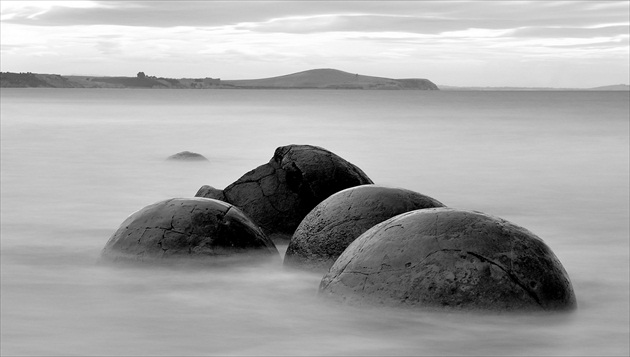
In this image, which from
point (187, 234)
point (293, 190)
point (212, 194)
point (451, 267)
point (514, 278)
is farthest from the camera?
point (212, 194)

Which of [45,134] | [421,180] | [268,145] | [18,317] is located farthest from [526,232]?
[45,134]

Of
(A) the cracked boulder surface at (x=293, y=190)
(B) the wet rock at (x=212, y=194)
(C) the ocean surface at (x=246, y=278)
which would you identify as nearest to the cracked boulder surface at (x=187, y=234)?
(C) the ocean surface at (x=246, y=278)

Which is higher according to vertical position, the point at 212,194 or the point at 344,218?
the point at 344,218

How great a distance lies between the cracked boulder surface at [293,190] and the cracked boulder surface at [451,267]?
3.43m

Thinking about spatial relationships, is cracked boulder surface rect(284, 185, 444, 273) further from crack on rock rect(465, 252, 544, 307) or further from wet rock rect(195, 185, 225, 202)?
wet rock rect(195, 185, 225, 202)

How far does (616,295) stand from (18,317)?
5706 mm

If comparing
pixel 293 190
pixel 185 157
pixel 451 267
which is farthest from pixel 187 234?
pixel 185 157

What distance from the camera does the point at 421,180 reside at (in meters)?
23.5

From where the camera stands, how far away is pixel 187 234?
9.24 m

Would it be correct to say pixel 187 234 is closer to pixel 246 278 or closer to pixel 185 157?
pixel 246 278

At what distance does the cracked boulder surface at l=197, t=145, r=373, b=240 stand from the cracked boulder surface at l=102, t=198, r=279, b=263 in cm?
152

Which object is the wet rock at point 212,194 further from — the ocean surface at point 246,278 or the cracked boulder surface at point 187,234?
the cracked boulder surface at point 187,234

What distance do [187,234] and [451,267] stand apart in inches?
125

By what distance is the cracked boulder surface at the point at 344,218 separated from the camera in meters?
8.72
